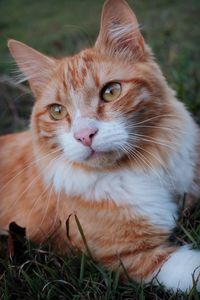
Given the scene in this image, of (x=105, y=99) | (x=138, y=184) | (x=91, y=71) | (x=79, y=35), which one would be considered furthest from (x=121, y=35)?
(x=79, y=35)

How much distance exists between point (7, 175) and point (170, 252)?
3.67ft

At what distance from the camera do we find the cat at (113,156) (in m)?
2.03

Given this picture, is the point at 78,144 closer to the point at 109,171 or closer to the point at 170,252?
the point at 109,171

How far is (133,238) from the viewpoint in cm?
210

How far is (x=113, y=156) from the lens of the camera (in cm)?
209

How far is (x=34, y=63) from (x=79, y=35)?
3638mm

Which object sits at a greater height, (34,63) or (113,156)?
(34,63)

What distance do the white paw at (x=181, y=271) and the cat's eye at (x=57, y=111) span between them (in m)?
0.88

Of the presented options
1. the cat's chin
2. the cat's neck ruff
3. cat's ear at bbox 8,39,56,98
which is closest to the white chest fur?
the cat's neck ruff

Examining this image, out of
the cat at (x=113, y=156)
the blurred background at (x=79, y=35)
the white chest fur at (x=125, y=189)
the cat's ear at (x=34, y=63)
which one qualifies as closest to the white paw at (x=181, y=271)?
the cat at (x=113, y=156)

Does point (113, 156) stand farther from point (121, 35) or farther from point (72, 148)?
point (121, 35)

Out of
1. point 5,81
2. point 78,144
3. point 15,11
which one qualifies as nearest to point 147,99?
point 78,144

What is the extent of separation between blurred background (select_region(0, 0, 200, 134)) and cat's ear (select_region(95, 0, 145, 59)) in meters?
0.72

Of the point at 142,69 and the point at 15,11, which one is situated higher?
the point at 15,11
